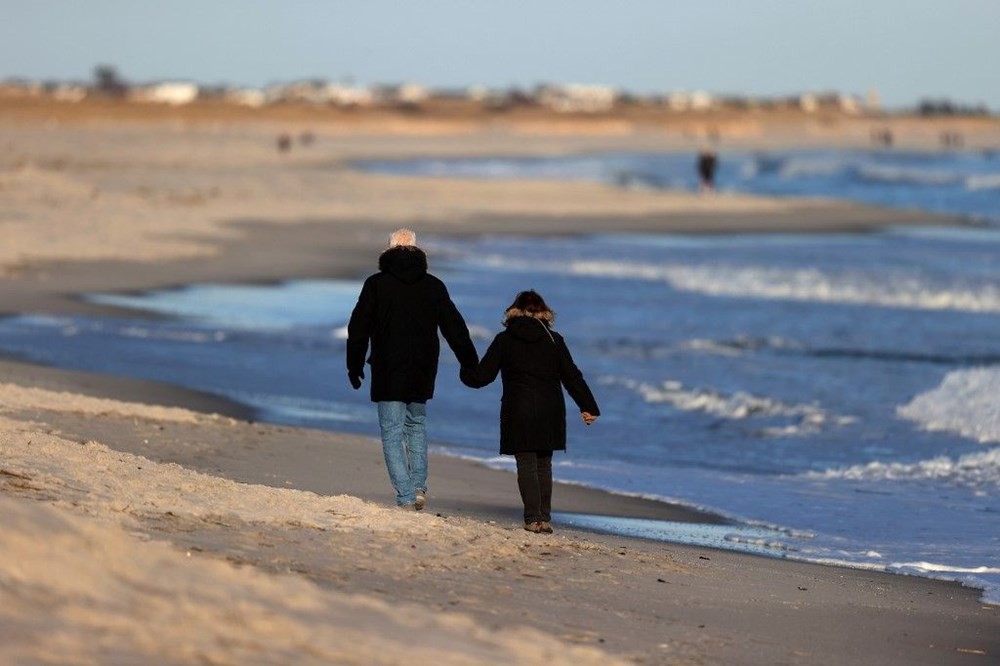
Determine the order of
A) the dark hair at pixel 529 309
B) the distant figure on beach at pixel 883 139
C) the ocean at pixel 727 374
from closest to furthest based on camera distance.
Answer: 1. the dark hair at pixel 529 309
2. the ocean at pixel 727 374
3. the distant figure on beach at pixel 883 139

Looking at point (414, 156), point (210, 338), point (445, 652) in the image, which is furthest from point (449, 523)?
point (414, 156)

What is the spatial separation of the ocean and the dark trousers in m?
0.87

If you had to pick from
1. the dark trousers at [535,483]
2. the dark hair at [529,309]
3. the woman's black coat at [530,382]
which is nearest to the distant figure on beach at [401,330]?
the woman's black coat at [530,382]

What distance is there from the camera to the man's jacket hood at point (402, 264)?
8.95 metres

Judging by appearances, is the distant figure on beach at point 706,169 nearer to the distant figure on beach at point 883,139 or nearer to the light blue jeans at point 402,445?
the light blue jeans at point 402,445

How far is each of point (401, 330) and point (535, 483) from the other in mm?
998

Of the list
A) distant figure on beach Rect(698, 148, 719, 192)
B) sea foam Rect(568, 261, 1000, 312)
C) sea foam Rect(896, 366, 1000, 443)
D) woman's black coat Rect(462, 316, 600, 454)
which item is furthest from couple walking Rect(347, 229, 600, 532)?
distant figure on beach Rect(698, 148, 719, 192)

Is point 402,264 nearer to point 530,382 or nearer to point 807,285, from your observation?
point 530,382

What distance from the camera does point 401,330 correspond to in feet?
29.3

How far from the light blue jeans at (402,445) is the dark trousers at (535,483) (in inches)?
20.3

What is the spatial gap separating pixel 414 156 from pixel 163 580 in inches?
3216

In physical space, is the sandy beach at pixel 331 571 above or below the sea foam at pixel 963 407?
below

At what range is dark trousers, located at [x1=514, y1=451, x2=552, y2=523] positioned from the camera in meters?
8.96

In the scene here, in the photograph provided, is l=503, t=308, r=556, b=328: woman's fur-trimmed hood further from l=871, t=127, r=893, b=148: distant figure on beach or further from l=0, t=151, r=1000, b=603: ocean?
l=871, t=127, r=893, b=148: distant figure on beach
